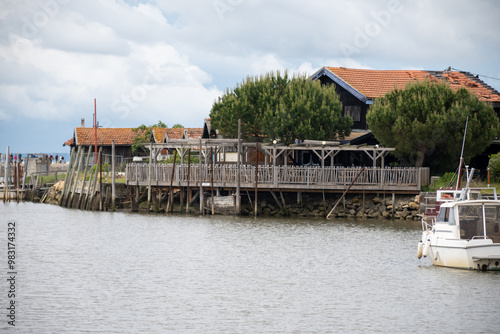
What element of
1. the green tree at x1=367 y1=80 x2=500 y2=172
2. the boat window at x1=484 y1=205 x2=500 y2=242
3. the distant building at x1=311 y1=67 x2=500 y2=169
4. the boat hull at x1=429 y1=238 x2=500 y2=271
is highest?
the distant building at x1=311 y1=67 x2=500 y2=169

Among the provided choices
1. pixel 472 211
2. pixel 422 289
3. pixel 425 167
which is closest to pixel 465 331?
pixel 422 289

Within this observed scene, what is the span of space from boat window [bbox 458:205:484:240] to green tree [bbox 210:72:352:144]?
2504cm

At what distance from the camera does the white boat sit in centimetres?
2717

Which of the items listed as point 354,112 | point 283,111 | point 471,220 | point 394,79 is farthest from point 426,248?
point 394,79

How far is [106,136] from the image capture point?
83.4 m

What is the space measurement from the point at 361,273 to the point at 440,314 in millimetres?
6818

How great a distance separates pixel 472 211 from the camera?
27641 millimetres

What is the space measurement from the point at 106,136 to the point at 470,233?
60580mm

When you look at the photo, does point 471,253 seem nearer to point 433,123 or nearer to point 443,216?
point 443,216

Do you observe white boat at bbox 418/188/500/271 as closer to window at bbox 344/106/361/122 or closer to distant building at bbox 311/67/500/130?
distant building at bbox 311/67/500/130

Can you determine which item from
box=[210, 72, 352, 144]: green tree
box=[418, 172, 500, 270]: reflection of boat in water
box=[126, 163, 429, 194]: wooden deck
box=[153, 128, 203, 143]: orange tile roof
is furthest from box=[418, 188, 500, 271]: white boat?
box=[153, 128, 203, 143]: orange tile roof

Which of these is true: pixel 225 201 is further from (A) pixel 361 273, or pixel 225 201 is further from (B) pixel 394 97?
(A) pixel 361 273

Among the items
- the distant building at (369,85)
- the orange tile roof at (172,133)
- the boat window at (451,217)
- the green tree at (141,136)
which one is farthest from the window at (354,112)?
the boat window at (451,217)

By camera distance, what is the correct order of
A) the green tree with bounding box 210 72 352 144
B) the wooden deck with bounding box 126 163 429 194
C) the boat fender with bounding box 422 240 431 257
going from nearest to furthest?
1. the boat fender with bounding box 422 240 431 257
2. the wooden deck with bounding box 126 163 429 194
3. the green tree with bounding box 210 72 352 144
